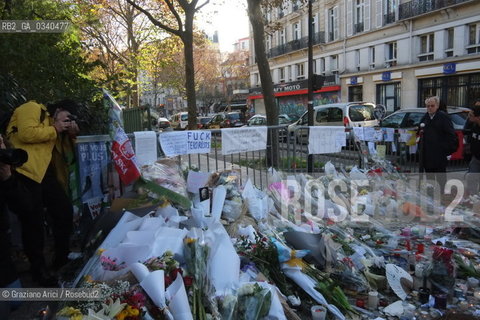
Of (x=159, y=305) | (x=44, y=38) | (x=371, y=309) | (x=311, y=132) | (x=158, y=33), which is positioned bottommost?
(x=371, y=309)

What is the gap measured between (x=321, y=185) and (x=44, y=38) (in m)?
4.89

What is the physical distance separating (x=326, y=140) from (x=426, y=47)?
22.8 metres

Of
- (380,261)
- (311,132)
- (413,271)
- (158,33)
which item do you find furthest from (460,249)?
(158,33)

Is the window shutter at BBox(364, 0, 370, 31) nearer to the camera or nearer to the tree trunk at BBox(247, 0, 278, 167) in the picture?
the tree trunk at BBox(247, 0, 278, 167)

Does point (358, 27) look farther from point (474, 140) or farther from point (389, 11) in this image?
point (474, 140)

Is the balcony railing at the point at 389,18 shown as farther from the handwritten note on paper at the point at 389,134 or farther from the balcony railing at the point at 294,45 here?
the handwritten note on paper at the point at 389,134

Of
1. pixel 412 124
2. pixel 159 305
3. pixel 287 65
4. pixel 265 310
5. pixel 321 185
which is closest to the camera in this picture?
pixel 159 305

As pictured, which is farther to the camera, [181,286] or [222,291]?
[222,291]

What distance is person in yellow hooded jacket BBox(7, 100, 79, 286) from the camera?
3.65m

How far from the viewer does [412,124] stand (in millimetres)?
12727

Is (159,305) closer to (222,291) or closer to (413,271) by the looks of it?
(222,291)

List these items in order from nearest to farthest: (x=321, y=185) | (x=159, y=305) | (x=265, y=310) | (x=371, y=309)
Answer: (x=159, y=305), (x=265, y=310), (x=371, y=309), (x=321, y=185)

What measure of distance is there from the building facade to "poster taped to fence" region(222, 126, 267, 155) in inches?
494

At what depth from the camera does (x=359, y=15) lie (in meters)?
32.0
